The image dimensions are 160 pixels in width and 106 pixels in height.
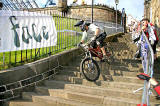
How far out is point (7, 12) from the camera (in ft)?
15.1

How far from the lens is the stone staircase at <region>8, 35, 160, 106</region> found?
4.17 metres

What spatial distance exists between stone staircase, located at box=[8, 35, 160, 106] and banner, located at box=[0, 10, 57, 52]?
4.38ft

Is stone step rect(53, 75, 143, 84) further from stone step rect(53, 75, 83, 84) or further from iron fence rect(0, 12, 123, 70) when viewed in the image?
iron fence rect(0, 12, 123, 70)

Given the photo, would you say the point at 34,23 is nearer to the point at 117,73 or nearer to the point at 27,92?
the point at 27,92

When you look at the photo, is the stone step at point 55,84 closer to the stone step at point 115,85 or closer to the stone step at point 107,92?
the stone step at point 107,92

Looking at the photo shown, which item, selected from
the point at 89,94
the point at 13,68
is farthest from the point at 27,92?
the point at 89,94

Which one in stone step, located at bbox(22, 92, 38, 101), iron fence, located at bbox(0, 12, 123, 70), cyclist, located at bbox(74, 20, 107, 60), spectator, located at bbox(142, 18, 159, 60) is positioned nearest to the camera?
stone step, located at bbox(22, 92, 38, 101)

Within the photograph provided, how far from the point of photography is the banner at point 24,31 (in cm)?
452

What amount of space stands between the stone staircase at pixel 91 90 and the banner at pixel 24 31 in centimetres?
133

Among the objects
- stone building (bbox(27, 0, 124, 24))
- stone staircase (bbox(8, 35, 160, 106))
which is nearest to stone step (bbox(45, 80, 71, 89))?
stone staircase (bbox(8, 35, 160, 106))

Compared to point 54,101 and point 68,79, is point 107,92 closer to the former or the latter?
point 54,101

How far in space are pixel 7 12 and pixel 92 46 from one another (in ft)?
10.2

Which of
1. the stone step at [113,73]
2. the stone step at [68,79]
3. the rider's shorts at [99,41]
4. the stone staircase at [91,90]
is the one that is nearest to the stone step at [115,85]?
the stone staircase at [91,90]

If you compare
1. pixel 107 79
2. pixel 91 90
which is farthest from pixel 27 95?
pixel 107 79
